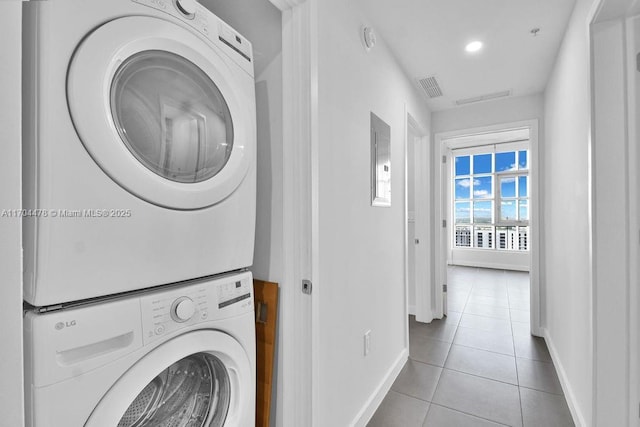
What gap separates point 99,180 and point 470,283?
5628mm

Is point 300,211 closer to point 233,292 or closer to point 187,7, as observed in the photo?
point 233,292

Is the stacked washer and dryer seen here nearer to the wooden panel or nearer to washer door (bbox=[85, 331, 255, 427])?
washer door (bbox=[85, 331, 255, 427])

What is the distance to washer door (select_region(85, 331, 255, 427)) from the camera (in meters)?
0.75

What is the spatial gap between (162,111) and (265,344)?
972mm

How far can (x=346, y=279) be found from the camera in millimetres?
1573

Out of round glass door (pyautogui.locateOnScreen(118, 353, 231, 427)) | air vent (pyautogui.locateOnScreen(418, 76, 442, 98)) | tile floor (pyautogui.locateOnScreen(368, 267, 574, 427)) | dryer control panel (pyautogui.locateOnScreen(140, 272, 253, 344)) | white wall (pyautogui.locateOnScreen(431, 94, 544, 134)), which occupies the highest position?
air vent (pyautogui.locateOnScreen(418, 76, 442, 98))

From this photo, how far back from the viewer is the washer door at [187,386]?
75 centimetres

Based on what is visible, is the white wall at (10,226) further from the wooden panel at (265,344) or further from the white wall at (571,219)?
the white wall at (571,219)

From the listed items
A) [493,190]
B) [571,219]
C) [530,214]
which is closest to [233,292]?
[571,219]

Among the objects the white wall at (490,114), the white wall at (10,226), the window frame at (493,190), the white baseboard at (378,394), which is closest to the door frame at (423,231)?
the white wall at (490,114)

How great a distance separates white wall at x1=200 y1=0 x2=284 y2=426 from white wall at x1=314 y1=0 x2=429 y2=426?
0.18 metres

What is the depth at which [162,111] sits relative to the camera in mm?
855

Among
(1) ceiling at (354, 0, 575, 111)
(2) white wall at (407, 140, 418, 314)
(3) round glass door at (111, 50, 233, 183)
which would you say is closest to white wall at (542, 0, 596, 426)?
(1) ceiling at (354, 0, 575, 111)

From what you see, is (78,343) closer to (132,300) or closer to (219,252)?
(132,300)
